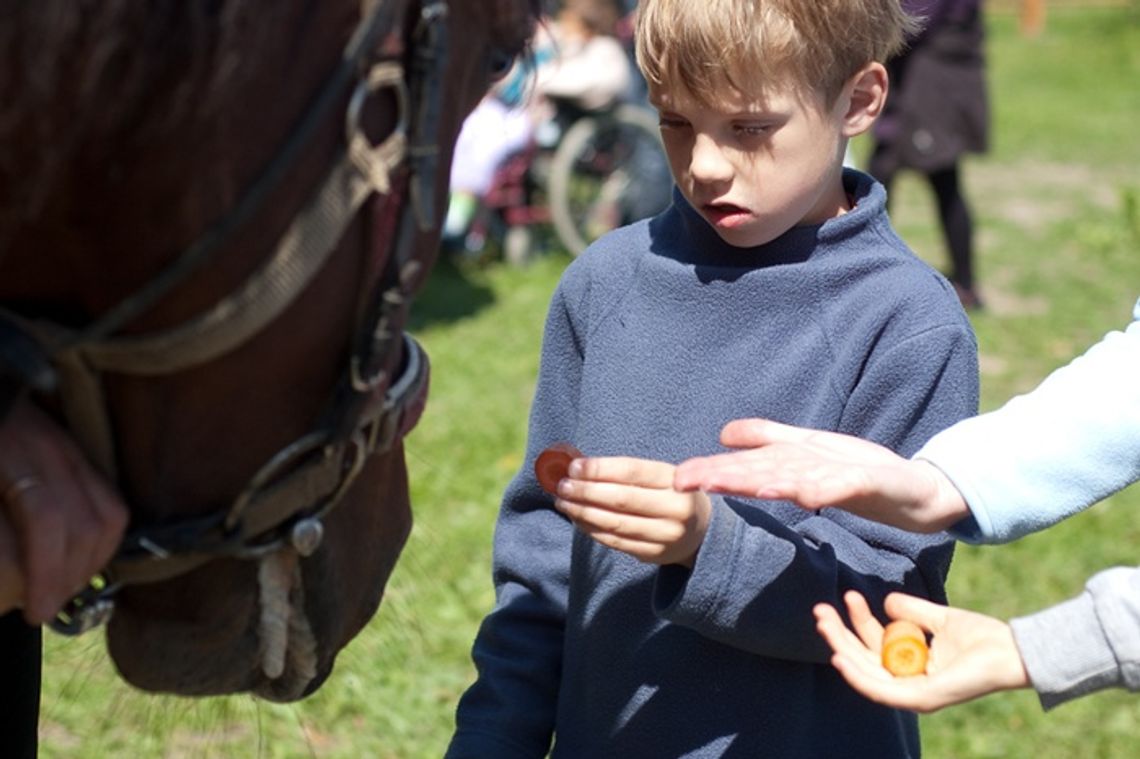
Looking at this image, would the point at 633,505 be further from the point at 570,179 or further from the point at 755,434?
the point at 570,179

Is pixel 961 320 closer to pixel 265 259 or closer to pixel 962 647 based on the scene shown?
pixel 962 647

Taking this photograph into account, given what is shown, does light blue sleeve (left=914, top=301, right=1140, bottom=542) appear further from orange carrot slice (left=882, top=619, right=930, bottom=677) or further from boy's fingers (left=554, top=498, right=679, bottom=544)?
boy's fingers (left=554, top=498, right=679, bottom=544)

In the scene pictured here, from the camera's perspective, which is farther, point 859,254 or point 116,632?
point 859,254

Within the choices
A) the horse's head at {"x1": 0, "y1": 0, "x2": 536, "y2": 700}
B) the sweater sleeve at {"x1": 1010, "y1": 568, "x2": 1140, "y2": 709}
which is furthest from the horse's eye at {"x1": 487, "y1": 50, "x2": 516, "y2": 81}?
the sweater sleeve at {"x1": 1010, "y1": 568, "x2": 1140, "y2": 709}

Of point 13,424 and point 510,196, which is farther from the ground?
point 13,424

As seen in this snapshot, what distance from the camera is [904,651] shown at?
1586mm

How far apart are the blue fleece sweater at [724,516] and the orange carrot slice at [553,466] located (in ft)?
0.53

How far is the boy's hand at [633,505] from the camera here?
1.63m

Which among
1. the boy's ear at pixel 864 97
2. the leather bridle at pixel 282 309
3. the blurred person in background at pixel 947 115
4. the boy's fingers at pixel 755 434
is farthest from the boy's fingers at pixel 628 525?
the blurred person in background at pixel 947 115

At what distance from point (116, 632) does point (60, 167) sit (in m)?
0.53

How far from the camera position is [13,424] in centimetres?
136

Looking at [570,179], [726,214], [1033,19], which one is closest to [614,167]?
[570,179]

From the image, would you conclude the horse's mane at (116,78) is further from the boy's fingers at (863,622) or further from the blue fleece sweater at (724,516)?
the boy's fingers at (863,622)

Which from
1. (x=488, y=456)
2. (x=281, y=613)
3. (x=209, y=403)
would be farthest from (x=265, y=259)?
(x=488, y=456)
